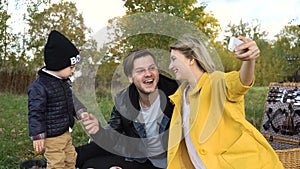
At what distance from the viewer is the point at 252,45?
1.42 meters

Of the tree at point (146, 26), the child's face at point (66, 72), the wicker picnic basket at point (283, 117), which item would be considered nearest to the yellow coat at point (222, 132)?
the tree at point (146, 26)

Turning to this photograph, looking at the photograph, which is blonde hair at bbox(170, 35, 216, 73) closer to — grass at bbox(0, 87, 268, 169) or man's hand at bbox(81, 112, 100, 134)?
grass at bbox(0, 87, 268, 169)

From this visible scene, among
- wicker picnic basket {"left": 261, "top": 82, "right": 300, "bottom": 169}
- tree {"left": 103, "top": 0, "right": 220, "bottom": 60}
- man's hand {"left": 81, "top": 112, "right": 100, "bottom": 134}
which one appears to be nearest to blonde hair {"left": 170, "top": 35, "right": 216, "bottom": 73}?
tree {"left": 103, "top": 0, "right": 220, "bottom": 60}

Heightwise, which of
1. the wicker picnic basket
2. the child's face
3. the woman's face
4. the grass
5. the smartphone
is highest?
the smartphone

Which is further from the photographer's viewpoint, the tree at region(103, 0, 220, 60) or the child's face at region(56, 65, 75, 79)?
the child's face at region(56, 65, 75, 79)

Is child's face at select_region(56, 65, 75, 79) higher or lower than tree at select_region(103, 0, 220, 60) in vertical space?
lower

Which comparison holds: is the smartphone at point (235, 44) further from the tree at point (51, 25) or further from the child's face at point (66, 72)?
the tree at point (51, 25)

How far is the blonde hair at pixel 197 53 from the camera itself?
180 centimetres

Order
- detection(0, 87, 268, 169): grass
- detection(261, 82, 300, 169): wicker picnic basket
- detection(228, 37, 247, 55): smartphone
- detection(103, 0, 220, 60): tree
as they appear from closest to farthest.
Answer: detection(228, 37, 247, 55): smartphone → detection(103, 0, 220, 60): tree → detection(261, 82, 300, 169): wicker picnic basket → detection(0, 87, 268, 169): grass

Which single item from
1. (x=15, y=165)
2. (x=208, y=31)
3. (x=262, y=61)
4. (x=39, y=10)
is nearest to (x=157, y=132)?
(x=15, y=165)

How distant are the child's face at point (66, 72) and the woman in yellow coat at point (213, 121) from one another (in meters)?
0.71

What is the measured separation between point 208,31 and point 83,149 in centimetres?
355

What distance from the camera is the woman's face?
5.96 ft

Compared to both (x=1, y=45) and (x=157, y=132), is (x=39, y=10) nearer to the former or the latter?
(x=1, y=45)
